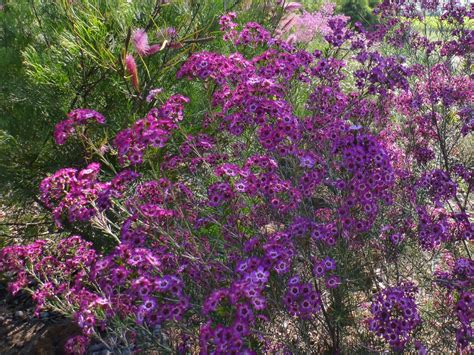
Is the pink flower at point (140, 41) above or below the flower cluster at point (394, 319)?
above

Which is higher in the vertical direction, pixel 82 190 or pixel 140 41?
pixel 140 41

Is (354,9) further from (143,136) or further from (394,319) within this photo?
(394,319)

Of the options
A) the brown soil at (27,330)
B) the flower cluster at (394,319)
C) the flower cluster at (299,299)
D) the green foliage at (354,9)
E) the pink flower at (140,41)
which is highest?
the pink flower at (140,41)

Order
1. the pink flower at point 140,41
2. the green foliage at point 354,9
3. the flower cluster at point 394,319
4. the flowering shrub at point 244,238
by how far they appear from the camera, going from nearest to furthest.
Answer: the flower cluster at point 394,319 < the flowering shrub at point 244,238 < the pink flower at point 140,41 < the green foliage at point 354,9

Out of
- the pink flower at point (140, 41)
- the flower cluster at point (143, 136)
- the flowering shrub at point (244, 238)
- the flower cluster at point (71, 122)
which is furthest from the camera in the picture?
the pink flower at point (140, 41)

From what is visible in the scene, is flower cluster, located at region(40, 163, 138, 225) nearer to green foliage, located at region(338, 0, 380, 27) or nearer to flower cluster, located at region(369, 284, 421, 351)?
flower cluster, located at region(369, 284, 421, 351)

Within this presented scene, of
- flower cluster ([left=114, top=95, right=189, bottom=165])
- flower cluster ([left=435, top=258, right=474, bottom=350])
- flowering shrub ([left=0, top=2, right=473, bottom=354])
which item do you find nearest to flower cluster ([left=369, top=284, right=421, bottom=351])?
flowering shrub ([left=0, top=2, right=473, bottom=354])

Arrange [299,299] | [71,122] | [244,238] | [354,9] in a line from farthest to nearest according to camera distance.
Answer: [354,9] → [244,238] → [71,122] → [299,299]

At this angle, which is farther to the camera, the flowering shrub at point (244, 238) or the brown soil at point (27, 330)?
the brown soil at point (27, 330)

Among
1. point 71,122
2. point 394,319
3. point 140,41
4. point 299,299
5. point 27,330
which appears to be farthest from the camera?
point 27,330

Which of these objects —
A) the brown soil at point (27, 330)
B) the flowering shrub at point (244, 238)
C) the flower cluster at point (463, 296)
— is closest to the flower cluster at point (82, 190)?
the flowering shrub at point (244, 238)

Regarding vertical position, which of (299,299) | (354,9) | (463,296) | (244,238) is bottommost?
(354,9)

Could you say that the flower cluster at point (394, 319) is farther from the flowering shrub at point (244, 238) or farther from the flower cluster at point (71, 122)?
the flower cluster at point (71, 122)

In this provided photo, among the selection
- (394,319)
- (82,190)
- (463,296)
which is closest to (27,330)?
(82,190)
